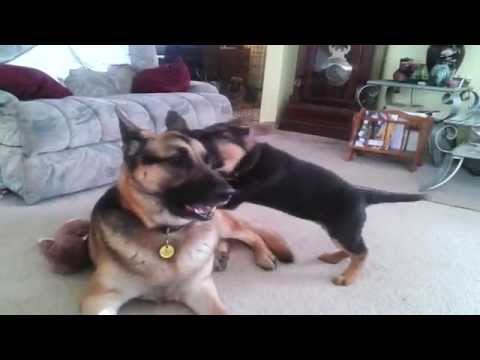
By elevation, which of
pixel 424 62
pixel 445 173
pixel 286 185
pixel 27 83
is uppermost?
pixel 424 62

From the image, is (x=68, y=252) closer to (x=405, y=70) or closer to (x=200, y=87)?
(x=200, y=87)

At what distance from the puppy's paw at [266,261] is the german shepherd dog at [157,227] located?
29 centimetres

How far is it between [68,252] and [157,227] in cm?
40

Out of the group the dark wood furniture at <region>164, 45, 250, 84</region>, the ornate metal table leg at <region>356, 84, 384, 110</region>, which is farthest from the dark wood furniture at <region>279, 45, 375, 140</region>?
the dark wood furniture at <region>164, 45, 250, 84</region>

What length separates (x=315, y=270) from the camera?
130cm

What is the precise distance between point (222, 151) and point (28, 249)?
847 mm

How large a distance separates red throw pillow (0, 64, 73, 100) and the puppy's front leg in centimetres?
126

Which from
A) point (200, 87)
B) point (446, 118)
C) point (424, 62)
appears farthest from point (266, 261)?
point (424, 62)

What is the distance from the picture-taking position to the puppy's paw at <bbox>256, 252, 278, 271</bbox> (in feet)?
4.17

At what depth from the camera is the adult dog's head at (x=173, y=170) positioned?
0.83m

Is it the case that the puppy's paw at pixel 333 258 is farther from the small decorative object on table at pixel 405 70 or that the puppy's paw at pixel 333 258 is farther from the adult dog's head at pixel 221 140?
the small decorative object on table at pixel 405 70
